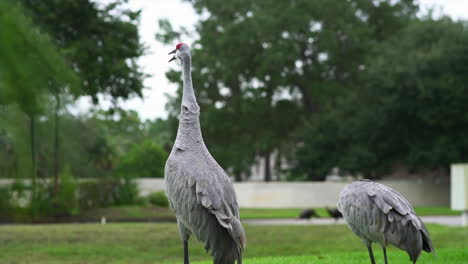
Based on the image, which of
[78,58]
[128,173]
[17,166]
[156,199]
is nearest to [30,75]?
[17,166]

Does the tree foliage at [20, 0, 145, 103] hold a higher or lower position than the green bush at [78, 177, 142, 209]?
higher

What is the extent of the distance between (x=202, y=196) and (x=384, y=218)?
2360 millimetres

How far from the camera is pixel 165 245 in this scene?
15.9 metres

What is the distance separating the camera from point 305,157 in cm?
4197

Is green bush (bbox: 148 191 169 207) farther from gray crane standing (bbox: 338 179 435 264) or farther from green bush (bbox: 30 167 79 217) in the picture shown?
gray crane standing (bbox: 338 179 435 264)

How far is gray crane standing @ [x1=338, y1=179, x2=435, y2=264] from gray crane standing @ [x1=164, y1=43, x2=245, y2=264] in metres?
2.02

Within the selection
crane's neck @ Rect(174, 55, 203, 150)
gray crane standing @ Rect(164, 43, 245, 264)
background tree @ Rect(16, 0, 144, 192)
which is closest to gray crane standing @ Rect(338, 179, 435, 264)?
gray crane standing @ Rect(164, 43, 245, 264)

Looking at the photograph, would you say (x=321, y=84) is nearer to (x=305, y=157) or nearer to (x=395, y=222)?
(x=305, y=157)

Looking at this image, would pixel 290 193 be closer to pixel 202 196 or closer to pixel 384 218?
pixel 384 218

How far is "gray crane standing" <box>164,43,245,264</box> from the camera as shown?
538 cm

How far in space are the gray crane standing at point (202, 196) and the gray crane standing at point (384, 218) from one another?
202 centimetres

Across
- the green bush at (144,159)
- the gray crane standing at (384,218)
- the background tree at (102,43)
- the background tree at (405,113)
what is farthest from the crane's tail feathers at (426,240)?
the background tree at (405,113)

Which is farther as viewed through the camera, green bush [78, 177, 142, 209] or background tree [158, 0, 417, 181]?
background tree [158, 0, 417, 181]

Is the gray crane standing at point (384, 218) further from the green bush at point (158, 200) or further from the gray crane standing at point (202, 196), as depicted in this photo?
→ the green bush at point (158, 200)
